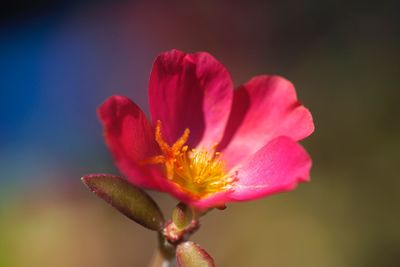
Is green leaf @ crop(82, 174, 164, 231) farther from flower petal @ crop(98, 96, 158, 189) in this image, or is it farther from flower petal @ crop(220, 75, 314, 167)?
flower petal @ crop(220, 75, 314, 167)

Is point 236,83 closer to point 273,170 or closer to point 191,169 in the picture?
point 191,169

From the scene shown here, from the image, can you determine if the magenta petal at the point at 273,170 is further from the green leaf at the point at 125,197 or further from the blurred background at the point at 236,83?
the blurred background at the point at 236,83

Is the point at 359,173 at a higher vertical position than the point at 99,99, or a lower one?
lower

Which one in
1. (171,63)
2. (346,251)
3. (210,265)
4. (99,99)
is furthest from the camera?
(99,99)

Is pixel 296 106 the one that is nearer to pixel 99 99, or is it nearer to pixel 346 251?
pixel 346 251

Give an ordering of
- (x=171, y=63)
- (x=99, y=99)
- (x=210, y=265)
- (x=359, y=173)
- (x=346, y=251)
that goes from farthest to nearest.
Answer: (x=99, y=99) < (x=359, y=173) < (x=346, y=251) < (x=171, y=63) < (x=210, y=265)

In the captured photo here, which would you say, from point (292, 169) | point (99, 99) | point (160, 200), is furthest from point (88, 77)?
point (292, 169)

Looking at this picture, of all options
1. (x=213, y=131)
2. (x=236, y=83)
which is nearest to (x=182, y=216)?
(x=213, y=131)
